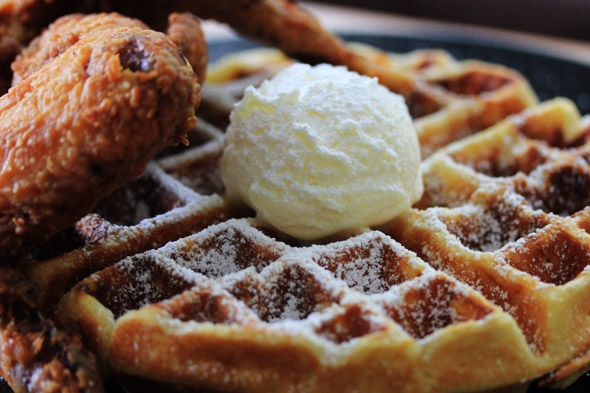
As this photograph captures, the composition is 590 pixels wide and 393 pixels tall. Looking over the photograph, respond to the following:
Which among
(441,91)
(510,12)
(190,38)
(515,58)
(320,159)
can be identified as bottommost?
(510,12)

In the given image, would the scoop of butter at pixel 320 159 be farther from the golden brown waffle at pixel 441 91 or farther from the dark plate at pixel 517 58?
the dark plate at pixel 517 58

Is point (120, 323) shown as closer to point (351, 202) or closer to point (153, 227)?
point (153, 227)

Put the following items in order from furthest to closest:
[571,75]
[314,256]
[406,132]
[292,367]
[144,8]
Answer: [571,75], [144,8], [406,132], [314,256], [292,367]

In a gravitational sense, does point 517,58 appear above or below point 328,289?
below

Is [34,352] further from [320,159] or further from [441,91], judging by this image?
[441,91]

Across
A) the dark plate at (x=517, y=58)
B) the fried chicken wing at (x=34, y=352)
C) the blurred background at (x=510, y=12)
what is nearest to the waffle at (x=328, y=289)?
the fried chicken wing at (x=34, y=352)

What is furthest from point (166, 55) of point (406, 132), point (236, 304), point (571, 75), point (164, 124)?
point (571, 75)

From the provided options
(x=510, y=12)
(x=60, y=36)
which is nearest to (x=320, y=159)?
(x=60, y=36)

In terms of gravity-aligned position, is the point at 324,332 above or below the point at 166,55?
below
